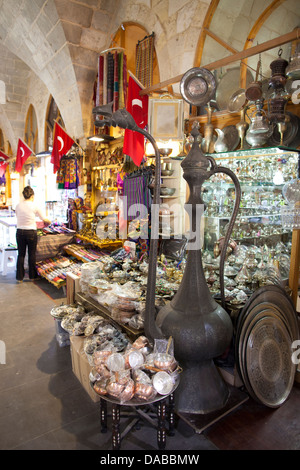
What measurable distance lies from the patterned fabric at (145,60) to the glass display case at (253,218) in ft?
6.92

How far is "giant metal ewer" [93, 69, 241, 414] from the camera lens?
1.85 m

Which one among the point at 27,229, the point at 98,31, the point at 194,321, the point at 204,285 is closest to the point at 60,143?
the point at 27,229

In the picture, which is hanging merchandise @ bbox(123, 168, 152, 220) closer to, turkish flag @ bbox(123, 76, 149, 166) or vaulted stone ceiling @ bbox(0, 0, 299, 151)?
turkish flag @ bbox(123, 76, 149, 166)

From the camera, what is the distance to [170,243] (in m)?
4.08

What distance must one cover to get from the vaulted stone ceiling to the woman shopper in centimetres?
182

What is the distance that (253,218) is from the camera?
3375 millimetres

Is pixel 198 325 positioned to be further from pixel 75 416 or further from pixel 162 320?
pixel 75 416

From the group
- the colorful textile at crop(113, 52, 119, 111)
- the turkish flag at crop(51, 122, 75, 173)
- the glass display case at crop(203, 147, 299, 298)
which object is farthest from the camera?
the turkish flag at crop(51, 122, 75, 173)

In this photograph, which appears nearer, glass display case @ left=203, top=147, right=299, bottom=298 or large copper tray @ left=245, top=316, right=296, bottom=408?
large copper tray @ left=245, top=316, right=296, bottom=408

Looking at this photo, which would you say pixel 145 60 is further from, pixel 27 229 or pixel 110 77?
pixel 27 229

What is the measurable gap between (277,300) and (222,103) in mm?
2578

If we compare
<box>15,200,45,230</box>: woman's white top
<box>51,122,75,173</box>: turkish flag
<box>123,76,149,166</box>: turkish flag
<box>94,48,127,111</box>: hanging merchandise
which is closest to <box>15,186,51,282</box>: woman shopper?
<box>15,200,45,230</box>: woman's white top

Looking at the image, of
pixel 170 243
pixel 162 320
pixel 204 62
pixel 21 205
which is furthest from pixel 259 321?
pixel 21 205

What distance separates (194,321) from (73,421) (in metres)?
1.08
